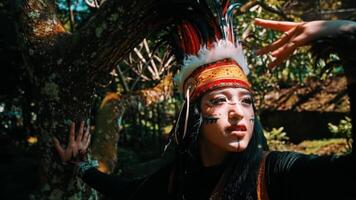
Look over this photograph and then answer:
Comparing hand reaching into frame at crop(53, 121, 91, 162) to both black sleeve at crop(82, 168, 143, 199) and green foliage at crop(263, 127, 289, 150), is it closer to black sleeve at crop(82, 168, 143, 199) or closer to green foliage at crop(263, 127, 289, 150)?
black sleeve at crop(82, 168, 143, 199)

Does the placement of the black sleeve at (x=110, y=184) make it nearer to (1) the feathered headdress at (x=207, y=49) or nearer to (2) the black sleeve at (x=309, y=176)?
(1) the feathered headdress at (x=207, y=49)

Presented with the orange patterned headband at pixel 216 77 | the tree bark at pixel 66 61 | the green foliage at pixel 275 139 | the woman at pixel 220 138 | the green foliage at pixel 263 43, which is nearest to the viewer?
the woman at pixel 220 138

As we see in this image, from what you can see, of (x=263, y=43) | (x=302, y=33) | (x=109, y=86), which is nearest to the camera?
(x=302, y=33)

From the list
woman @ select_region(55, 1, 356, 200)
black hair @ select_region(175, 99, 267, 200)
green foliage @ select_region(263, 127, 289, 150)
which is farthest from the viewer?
green foliage @ select_region(263, 127, 289, 150)

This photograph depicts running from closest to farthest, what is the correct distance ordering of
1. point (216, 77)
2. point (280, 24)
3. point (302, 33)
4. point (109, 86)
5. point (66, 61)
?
point (302, 33), point (280, 24), point (216, 77), point (66, 61), point (109, 86)

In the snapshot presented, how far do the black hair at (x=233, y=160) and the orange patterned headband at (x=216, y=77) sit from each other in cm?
7

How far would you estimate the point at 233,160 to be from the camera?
82.7 inches

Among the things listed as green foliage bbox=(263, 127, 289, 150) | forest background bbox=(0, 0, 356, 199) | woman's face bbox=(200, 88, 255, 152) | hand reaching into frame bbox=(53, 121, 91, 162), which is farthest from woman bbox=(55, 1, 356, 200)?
green foliage bbox=(263, 127, 289, 150)

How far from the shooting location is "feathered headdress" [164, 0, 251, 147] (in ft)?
7.10

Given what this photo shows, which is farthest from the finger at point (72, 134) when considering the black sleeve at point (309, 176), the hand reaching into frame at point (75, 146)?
the black sleeve at point (309, 176)

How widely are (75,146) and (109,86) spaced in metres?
5.91

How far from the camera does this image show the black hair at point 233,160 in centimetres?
200

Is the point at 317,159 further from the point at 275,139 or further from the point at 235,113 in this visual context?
the point at 275,139

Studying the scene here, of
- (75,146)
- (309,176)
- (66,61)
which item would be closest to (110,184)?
(75,146)
